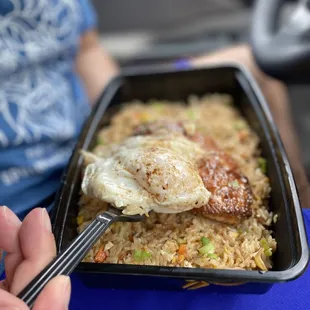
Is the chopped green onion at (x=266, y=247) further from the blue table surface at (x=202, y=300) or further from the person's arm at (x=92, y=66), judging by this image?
the person's arm at (x=92, y=66)

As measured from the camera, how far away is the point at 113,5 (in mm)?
2266

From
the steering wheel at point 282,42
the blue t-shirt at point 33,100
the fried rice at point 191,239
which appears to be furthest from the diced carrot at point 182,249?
the steering wheel at point 282,42

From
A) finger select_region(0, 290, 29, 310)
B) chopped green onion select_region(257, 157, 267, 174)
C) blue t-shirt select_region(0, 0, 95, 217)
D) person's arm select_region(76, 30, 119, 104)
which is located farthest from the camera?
person's arm select_region(76, 30, 119, 104)

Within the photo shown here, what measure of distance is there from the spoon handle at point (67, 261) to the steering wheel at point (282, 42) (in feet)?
2.23

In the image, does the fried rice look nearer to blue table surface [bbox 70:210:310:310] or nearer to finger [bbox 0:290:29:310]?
blue table surface [bbox 70:210:310:310]

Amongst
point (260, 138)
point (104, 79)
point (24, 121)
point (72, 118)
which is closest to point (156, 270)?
point (260, 138)

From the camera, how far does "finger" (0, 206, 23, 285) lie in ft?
2.08

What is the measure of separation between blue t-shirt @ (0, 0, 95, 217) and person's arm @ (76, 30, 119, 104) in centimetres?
28

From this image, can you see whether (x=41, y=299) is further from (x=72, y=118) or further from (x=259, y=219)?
(x=72, y=118)

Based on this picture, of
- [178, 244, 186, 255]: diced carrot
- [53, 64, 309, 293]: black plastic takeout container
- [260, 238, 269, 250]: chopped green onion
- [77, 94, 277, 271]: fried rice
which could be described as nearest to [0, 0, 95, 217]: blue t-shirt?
[53, 64, 309, 293]: black plastic takeout container

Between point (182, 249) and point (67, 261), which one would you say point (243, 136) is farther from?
point (67, 261)

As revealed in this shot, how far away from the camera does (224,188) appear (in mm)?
792

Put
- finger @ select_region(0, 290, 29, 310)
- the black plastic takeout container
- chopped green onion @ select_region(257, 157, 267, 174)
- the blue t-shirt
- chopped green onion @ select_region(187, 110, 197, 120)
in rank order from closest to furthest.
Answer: finger @ select_region(0, 290, 29, 310), the black plastic takeout container, chopped green onion @ select_region(257, 157, 267, 174), the blue t-shirt, chopped green onion @ select_region(187, 110, 197, 120)

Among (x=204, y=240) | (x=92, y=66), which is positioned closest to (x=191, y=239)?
(x=204, y=240)
